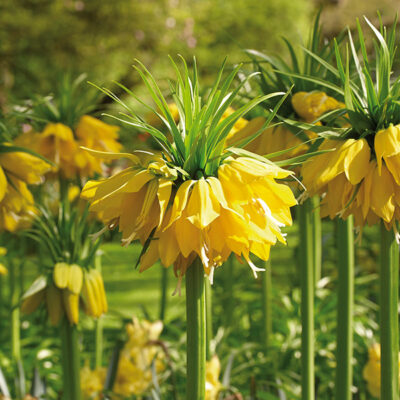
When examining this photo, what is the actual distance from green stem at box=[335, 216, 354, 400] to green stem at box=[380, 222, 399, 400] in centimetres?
14

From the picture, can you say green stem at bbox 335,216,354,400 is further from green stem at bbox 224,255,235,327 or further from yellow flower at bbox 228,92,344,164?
green stem at bbox 224,255,235,327

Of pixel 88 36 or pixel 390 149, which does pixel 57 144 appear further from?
pixel 88 36

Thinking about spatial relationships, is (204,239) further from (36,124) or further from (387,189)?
(36,124)

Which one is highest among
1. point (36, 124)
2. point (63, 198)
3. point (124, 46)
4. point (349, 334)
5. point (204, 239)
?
point (124, 46)


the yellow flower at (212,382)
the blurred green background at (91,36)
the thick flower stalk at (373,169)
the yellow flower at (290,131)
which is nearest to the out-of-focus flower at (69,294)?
the yellow flower at (212,382)

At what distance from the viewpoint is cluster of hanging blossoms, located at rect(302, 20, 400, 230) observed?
90 cm

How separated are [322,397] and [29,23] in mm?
5883

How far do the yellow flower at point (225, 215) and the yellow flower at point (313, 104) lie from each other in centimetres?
36

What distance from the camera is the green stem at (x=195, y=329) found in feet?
2.69

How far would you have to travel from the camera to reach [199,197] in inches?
29.6

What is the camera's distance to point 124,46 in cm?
738

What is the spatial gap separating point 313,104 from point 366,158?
0.23 meters

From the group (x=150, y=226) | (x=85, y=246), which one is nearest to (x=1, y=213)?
(x=85, y=246)

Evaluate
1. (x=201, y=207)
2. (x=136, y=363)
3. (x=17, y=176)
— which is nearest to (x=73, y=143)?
(x=17, y=176)
